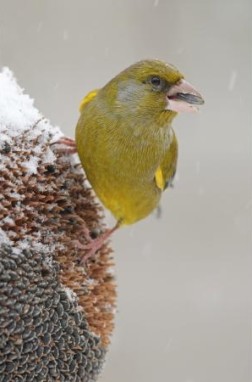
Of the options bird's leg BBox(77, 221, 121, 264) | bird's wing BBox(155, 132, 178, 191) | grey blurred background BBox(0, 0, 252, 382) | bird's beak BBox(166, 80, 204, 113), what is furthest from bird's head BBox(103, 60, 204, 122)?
grey blurred background BBox(0, 0, 252, 382)

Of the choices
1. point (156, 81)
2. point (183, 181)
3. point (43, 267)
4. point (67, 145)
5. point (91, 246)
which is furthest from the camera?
point (183, 181)

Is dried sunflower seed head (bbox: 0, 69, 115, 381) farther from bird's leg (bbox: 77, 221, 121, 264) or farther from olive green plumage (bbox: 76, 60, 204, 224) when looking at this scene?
olive green plumage (bbox: 76, 60, 204, 224)

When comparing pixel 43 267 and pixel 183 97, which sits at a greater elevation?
pixel 183 97

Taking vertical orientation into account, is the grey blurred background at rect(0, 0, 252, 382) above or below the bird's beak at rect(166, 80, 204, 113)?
below

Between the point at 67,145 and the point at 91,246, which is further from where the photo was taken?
the point at 67,145

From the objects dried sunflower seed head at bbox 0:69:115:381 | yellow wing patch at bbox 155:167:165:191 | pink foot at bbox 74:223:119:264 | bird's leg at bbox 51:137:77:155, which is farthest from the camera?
yellow wing patch at bbox 155:167:165:191

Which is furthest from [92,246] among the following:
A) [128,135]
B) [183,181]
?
Result: [183,181]

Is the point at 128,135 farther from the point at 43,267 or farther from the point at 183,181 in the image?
the point at 183,181

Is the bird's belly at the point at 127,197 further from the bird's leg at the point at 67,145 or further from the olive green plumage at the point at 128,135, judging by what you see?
the bird's leg at the point at 67,145
